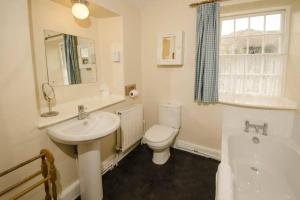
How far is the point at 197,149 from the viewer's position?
97.4 inches

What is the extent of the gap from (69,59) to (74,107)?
58 centimetres

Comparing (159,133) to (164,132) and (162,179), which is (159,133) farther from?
(162,179)

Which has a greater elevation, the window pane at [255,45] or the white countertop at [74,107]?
the window pane at [255,45]

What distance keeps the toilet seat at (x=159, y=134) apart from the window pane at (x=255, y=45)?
4.86ft

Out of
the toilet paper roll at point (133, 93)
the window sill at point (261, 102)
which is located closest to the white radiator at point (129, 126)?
the toilet paper roll at point (133, 93)

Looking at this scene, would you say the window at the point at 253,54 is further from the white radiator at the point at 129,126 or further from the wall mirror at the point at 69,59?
the wall mirror at the point at 69,59

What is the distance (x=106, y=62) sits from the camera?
2.39 m

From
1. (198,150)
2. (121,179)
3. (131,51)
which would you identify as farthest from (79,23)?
(198,150)

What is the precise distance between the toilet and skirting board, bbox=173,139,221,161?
1.08ft

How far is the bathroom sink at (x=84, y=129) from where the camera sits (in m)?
1.25

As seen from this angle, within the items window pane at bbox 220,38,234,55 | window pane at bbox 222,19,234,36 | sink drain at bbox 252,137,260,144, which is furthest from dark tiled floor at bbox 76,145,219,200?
window pane at bbox 222,19,234,36

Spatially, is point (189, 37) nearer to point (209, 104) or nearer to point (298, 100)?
point (209, 104)

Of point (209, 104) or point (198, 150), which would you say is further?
point (198, 150)

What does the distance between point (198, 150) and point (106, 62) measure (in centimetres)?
187
